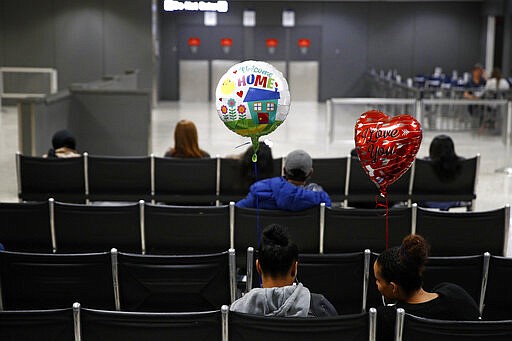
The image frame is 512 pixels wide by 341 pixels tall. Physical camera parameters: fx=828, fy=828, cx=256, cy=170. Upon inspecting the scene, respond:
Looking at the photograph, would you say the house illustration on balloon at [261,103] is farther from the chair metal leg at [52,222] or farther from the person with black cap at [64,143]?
the person with black cap at [64,143]

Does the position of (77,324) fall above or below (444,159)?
below

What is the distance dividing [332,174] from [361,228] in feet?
5.78

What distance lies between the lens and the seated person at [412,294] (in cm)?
330

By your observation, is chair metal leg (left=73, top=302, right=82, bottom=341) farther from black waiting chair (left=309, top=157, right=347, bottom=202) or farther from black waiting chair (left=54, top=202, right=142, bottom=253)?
black waiting chair (left=309, top=157, right=347, bottom=202)

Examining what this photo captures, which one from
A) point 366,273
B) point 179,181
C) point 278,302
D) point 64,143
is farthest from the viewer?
point 64,143

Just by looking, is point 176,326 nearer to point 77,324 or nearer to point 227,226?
point 77,324

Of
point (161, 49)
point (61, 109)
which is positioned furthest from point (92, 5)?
point (61, 109)

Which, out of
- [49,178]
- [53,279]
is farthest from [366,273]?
[49,178]

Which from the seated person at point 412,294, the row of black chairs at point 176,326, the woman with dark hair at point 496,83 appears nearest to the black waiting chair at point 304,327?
the row of black chairs at point 176,326

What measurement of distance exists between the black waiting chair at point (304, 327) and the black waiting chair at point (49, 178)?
3.85 meters

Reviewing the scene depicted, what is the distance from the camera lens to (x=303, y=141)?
13812 mm

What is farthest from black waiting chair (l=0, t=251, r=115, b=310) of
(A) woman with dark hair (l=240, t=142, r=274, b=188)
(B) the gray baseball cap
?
(A) woman with dark hair (l=240, t=142, r=274, b=188)

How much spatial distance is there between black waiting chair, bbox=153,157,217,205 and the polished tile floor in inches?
101

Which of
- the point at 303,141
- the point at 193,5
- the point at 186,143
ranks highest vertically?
the point at 193,5
